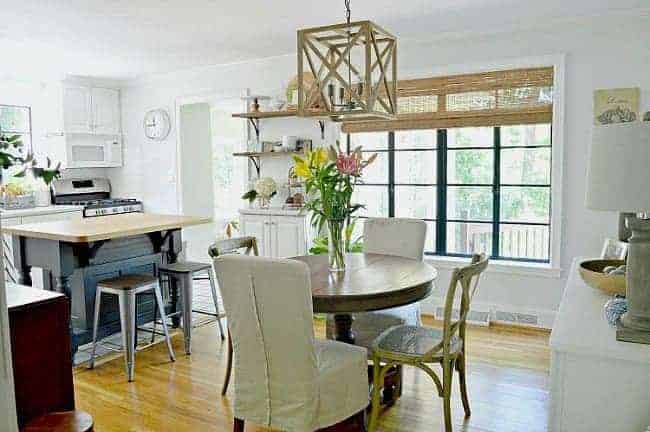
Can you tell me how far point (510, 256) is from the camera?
15.9 feet

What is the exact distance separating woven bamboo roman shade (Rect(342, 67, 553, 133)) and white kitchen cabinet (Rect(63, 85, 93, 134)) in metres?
3.67

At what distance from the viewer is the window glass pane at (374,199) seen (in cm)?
538

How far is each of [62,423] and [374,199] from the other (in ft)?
12.6

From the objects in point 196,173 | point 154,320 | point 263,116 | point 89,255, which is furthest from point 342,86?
point 196,173

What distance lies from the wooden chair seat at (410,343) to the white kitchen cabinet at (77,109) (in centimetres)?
510

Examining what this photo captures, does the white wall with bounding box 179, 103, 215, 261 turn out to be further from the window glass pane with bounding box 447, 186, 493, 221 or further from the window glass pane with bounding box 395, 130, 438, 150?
the window glass pane with bounding box 447, 186, 493, 221

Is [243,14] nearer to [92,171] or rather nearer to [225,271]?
[225,271]

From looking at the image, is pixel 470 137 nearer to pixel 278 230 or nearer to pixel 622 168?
pixel 278 230

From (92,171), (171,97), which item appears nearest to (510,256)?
(171,97)

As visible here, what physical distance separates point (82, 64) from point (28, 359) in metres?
4.43

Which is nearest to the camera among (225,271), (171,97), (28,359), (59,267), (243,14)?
(28,359)

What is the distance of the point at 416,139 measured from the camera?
515 cm

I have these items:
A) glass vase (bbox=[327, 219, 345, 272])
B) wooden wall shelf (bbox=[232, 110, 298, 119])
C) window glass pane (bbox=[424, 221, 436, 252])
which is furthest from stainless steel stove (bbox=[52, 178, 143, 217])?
glass vase (bbox=[327, 219, 345, 272])

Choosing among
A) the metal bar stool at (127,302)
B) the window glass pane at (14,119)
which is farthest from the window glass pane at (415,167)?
the window glass pane at (14,119)
